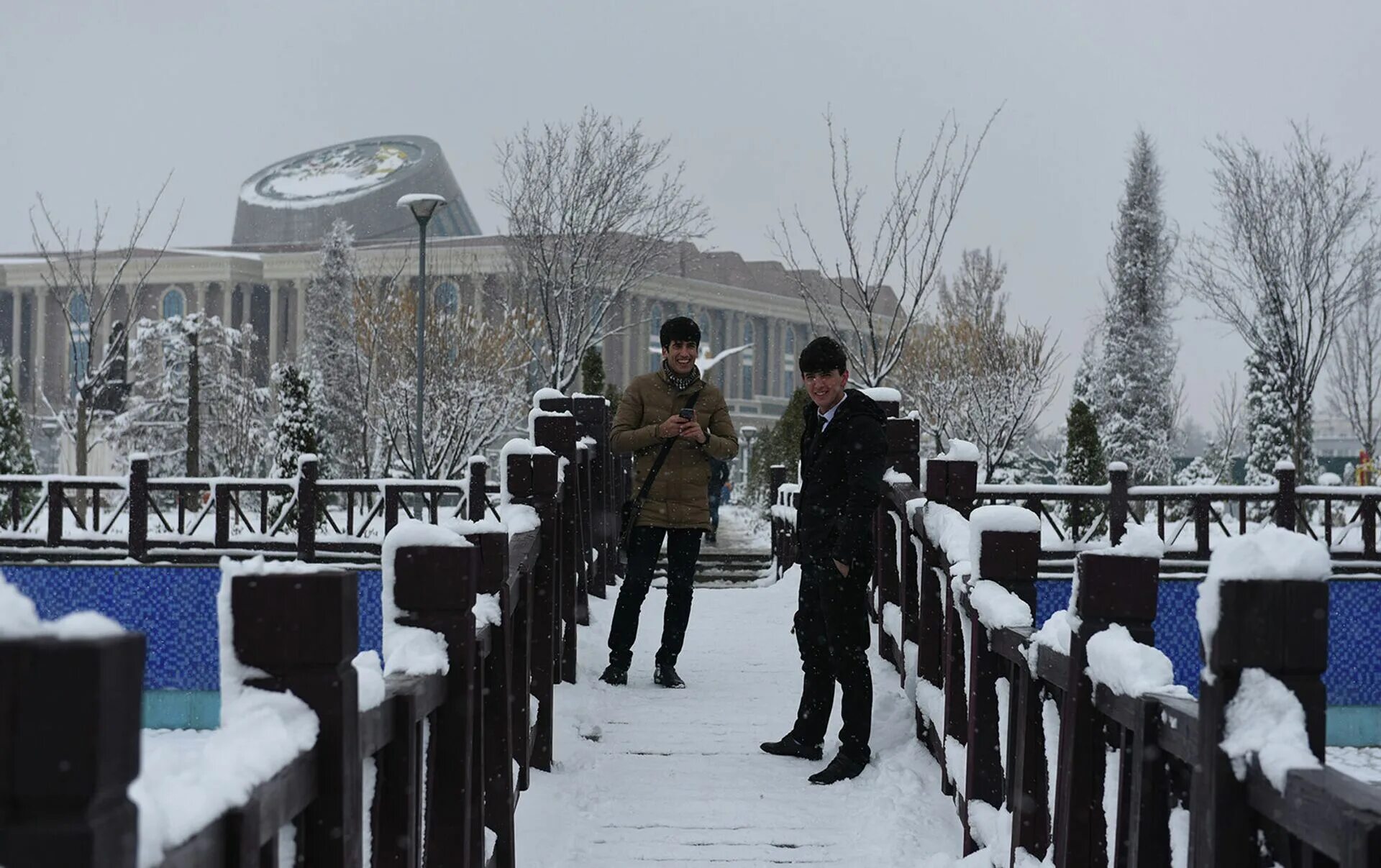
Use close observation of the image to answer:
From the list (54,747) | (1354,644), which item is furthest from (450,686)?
(1354,644)

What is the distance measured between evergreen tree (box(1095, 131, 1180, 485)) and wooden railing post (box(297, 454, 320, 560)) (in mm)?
31540

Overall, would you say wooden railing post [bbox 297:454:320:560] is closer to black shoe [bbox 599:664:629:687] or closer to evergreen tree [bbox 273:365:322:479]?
black shoe [bbox 599:664:629:687]

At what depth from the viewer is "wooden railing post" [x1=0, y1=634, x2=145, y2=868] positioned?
1104 millimetres

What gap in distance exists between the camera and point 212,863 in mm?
→ 1470

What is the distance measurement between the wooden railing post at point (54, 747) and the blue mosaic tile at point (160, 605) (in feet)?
22.5

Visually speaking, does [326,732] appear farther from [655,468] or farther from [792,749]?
[655,468]

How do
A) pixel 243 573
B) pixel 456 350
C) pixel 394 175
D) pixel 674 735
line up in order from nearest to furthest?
pixel 243 573 → pixel 674 735 → pixel 456 350 → pixel 394 175

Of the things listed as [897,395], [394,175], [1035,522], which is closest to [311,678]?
[1035,522]

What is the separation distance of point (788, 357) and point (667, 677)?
94586 millimetres

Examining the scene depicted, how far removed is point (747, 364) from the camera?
314ft

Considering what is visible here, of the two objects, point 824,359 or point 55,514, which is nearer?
point 824,359

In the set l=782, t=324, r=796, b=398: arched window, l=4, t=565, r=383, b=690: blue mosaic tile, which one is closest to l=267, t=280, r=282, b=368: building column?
l=782, t=324, r=796, b=398: arched window

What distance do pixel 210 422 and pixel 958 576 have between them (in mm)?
35395

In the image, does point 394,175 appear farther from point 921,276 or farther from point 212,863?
point 212,863
